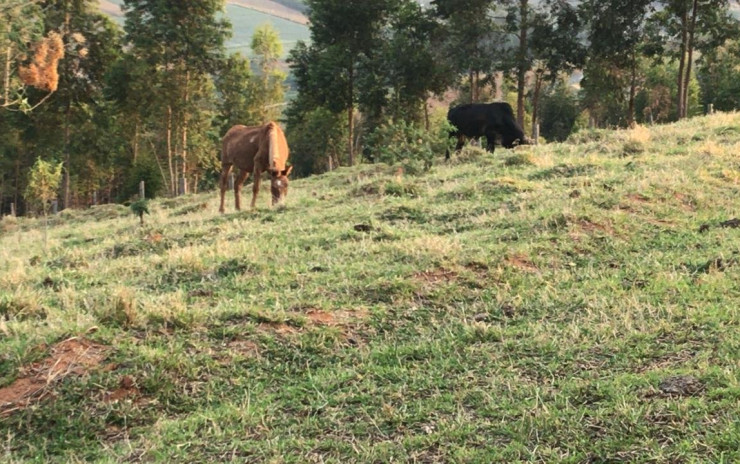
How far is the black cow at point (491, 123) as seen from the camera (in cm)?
1781

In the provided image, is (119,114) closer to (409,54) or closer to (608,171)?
(409,54)

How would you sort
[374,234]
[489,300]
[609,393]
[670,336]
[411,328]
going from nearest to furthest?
[609,393] → [670,336] → [411,328] → [489,300] → [374,234]

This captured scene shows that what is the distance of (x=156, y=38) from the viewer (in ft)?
94.3

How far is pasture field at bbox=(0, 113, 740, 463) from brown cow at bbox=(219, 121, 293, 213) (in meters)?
4.37

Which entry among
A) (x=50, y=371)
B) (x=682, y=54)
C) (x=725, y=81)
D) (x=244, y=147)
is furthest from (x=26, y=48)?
(x=725, y=81)

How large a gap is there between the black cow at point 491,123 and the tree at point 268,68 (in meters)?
28.0

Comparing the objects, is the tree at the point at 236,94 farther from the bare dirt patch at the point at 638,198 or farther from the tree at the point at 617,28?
the bare dirt patch at the point at 638,198

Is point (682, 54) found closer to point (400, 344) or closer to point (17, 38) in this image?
point (17, 38)

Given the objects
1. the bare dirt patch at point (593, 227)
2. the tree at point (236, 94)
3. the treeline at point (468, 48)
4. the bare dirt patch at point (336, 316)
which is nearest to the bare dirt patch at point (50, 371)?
the bare dirt patch at point (336, 316)

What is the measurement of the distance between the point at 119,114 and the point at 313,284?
3270cm

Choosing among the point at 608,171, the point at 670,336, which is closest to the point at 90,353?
the point at 670,336

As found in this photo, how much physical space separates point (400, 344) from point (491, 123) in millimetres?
14143

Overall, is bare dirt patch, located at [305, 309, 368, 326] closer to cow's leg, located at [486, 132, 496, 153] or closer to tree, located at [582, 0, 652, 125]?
→ cow's leg, located at [486, 132, 496, 153]

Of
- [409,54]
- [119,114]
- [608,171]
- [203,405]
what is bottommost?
[203,405]
